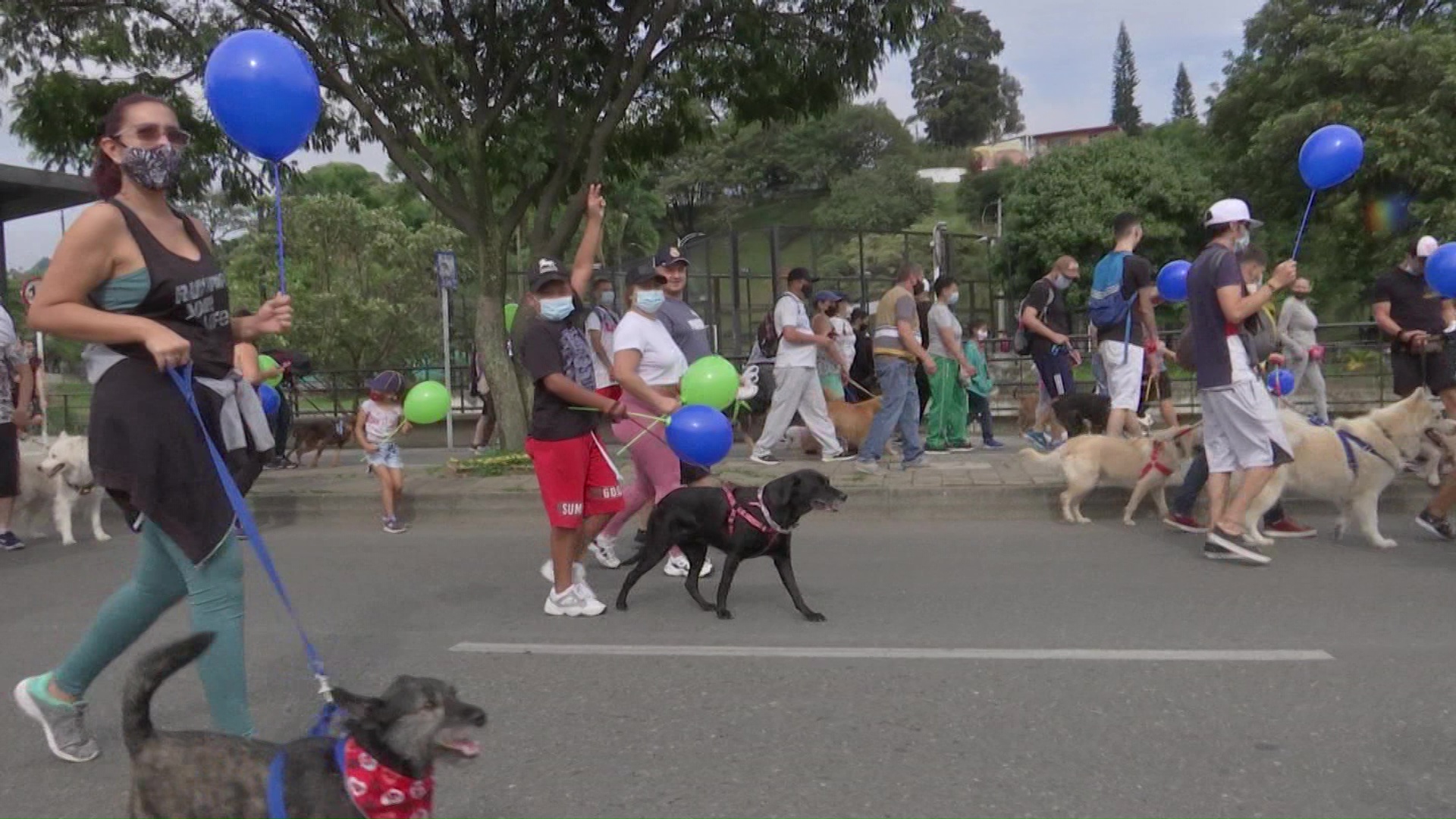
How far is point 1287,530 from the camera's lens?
766cm

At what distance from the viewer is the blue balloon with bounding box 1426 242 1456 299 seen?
845cm

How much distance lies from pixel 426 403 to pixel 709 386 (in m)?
2.47

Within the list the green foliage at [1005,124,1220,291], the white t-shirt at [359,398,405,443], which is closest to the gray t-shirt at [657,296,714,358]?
the white t-shirt at [359,398,405,443]

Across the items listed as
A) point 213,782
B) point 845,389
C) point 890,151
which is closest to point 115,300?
point 213,782

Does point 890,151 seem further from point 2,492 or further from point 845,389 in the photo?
point 2,492

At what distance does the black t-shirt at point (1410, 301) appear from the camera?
8.71 metres

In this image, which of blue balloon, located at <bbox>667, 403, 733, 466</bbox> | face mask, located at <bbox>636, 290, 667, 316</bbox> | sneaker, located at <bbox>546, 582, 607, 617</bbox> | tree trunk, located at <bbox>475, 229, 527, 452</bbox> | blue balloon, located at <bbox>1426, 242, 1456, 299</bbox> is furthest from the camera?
tree trunk, located at <bbox>475, 229, 527, 452</bbox>

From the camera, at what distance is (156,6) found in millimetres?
10781

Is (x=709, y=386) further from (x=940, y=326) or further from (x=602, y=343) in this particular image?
(x=940, y=326)

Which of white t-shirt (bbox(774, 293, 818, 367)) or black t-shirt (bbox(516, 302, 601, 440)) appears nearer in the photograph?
black t-shirt (bbox(516, 302, 601, 440))

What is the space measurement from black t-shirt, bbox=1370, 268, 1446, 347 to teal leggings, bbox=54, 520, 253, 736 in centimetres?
850

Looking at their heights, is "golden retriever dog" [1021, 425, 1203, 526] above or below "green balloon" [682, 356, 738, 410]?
below

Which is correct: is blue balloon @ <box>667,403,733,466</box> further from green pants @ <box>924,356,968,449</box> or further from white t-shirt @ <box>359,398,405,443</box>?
green pants @ <box>924,356,968,449</box>

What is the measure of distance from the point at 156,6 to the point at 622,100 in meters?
4.40
